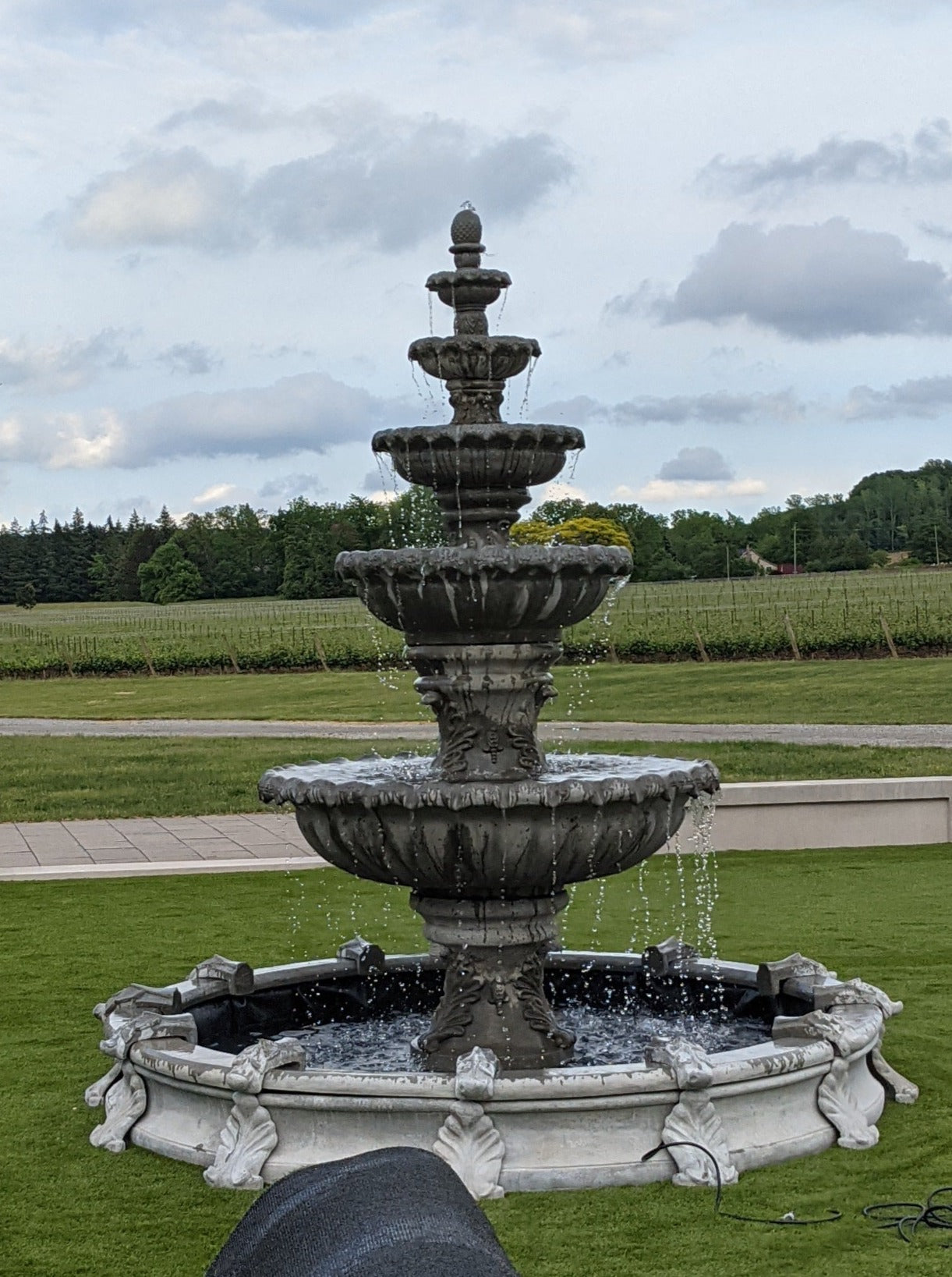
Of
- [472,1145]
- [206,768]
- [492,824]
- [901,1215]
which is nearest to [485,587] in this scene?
[492,824]

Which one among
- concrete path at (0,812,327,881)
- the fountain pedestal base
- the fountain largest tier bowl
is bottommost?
concrete path at (0,812,327,881)

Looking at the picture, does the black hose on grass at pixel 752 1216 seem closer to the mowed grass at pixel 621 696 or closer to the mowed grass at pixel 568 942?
the mowed grass at pixel 568 942

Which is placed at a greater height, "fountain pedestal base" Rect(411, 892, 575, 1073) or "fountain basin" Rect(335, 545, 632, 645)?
"fountain basin" Rect(335, 545, 632, 645)

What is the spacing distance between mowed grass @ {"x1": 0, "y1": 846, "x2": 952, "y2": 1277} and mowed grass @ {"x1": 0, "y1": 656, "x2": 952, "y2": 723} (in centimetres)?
1153

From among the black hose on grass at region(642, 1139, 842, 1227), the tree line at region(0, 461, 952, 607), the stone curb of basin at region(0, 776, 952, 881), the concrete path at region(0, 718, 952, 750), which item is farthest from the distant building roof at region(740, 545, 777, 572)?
the black hose on grass at region(642, 1139, 842, 1227)

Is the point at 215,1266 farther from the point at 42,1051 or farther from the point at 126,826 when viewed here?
the point at 126,826

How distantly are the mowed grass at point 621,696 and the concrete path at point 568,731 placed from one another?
749mm

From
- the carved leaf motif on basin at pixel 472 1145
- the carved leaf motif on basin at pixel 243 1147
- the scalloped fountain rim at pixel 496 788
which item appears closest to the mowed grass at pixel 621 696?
the scalloped fountain rim at pixel 496 788

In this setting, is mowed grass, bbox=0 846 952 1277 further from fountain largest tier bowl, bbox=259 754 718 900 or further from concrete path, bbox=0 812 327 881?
fountain largest tier bowl, bbox=259 754 718 900

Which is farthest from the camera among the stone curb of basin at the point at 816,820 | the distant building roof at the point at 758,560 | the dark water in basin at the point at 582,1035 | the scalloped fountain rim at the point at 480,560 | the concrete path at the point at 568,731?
the distant building roof at the point at 758,560

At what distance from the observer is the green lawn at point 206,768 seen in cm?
1769

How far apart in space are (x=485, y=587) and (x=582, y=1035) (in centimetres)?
249

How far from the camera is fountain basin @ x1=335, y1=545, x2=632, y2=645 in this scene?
21.6 feet

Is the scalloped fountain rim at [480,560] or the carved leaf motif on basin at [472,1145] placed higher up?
the scalloped fountain rim at [480,560]
